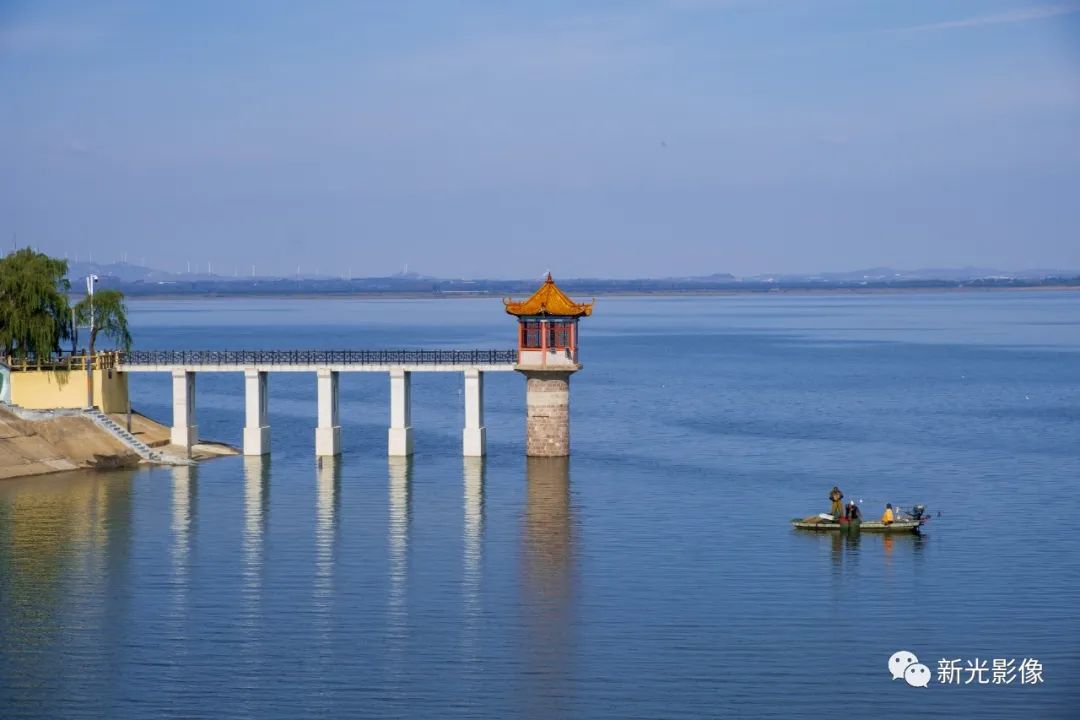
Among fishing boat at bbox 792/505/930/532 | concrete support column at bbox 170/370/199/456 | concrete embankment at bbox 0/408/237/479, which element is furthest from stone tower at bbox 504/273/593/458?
fishing boat at bbox 792/505/930/532

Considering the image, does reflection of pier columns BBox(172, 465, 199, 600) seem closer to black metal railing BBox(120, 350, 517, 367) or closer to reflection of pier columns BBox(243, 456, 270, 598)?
reflection of pier columns BBox(243, 456, 270, 598)

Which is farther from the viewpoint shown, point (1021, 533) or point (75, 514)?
point (75, 514)

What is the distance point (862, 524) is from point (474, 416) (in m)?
25.5

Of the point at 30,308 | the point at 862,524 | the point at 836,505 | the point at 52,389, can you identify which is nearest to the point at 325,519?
the point at 836,505

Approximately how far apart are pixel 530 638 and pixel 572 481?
30379 mm

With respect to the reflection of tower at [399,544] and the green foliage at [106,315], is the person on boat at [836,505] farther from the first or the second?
the green foliage at [106,315]

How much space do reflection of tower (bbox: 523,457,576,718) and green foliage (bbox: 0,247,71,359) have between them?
2803 cm

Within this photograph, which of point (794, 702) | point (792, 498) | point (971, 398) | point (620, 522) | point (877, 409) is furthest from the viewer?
point (971, 398)

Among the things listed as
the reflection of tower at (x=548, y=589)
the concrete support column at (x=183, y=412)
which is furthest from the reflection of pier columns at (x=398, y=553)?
the concrete support column at (x=183, y=412)

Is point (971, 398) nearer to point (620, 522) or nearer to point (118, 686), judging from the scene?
point (620, 522)

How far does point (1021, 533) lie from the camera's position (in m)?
64.8

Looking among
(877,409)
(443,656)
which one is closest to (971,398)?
(877,409)

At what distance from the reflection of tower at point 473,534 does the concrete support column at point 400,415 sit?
3661mm

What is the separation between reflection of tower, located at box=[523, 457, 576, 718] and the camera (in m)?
44.5
